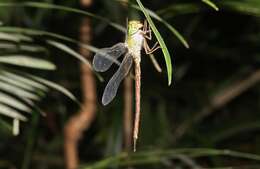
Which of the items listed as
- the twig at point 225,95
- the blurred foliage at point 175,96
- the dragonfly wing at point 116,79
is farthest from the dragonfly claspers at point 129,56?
the twig at point 225,95

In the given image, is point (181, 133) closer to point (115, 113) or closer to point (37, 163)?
point (115, 113)

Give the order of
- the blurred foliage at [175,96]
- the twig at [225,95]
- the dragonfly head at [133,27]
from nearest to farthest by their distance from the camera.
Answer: the dragonfly head at [133,27] → the blurred foliage at [175,96] → the twig at [225,95]

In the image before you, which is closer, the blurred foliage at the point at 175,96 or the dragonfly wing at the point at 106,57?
the dragonfly wing at the point at 106,57

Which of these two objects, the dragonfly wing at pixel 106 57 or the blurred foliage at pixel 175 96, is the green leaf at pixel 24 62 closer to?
the dragonfly wing at pixel 106 57

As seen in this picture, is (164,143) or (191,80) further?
(191,80)

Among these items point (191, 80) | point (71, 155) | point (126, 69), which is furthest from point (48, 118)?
point (126, 69)

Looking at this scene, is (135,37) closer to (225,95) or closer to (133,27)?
(133,27)

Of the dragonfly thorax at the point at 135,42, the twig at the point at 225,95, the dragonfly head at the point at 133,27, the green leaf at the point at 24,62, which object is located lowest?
the dragonfly thorax at the point at 135,42
